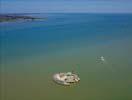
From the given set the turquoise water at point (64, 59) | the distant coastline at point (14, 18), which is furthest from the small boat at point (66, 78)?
the distant coastline at point (14, 18)

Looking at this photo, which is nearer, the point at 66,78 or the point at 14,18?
the point at 66,78

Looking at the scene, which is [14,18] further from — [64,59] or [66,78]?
[66,78]

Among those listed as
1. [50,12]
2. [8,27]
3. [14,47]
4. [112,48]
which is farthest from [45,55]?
[50,12]

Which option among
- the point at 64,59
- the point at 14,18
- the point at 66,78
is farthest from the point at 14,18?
the point at 66,78

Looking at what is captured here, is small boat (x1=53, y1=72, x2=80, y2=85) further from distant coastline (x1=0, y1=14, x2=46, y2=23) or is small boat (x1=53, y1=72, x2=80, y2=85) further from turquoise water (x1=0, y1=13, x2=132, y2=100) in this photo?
distant coastline (x1=0, y1=14, x2=46, y2=23)

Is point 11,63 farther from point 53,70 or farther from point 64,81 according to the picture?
point 64,81

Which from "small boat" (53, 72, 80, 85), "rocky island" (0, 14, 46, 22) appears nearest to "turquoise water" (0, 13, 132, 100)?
"small boat" (53, 72, 80, 85)
